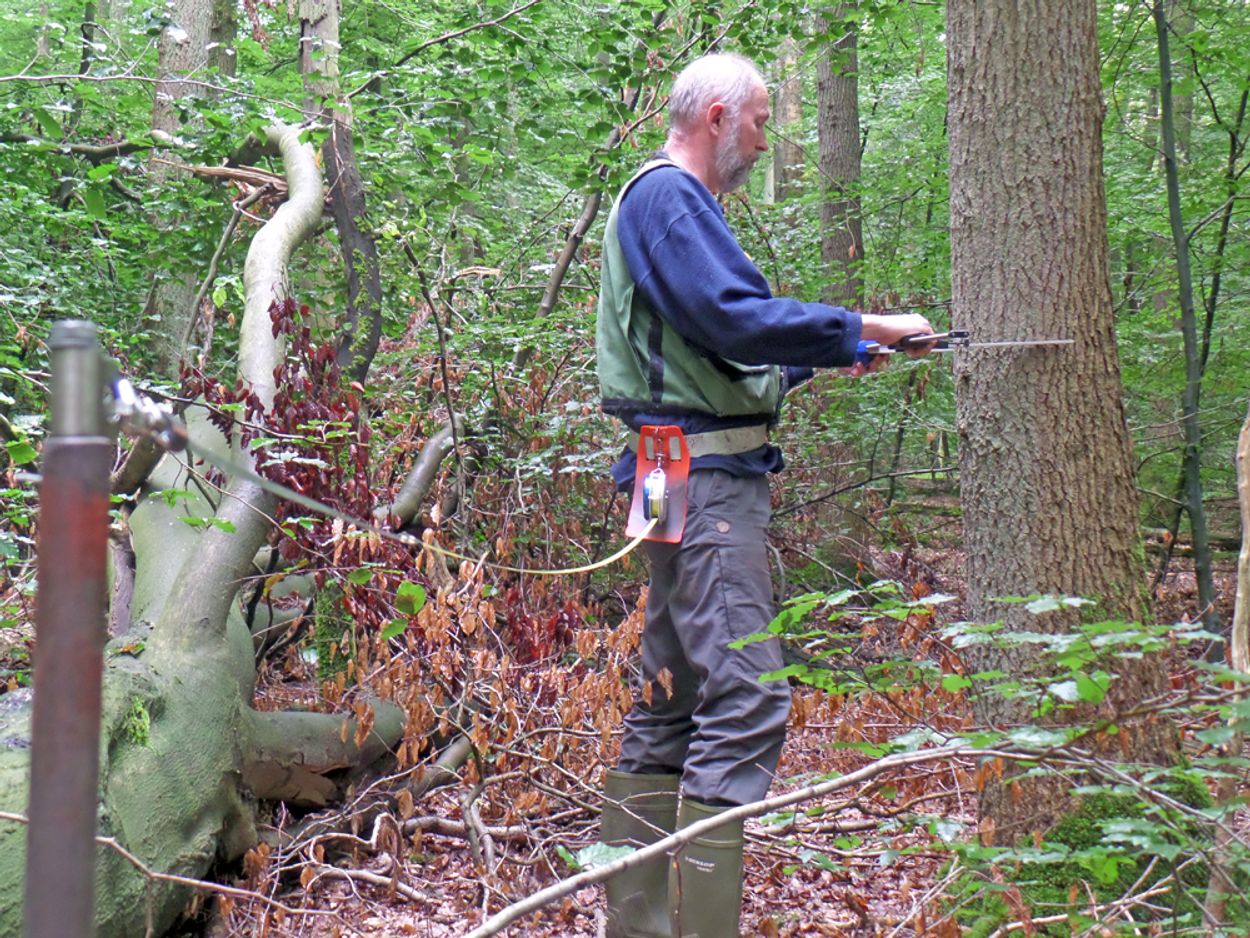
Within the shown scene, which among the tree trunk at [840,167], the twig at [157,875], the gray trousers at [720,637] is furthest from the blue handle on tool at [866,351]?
the tree trunk at [840,167]

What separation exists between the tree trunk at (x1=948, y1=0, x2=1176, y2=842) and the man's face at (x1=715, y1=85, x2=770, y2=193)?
1.85 feet

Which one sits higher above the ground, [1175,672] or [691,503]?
[691,503]

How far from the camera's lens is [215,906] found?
11.1 feet

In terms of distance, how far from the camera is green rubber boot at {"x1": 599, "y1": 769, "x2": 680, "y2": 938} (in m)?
3.07

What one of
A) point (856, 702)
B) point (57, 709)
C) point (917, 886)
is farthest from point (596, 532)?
point (57, 709)

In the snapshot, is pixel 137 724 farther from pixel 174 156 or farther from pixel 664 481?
pixel 174 156

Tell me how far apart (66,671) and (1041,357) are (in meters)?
2.57

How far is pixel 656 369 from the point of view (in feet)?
9.66

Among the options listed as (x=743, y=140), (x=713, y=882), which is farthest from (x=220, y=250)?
(x=713, y=882)

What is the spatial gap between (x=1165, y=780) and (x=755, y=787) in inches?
40.3

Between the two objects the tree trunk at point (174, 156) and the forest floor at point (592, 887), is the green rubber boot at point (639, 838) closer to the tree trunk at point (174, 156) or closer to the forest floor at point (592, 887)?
the forest floor at point (592, 887)

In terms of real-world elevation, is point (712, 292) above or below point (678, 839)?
above

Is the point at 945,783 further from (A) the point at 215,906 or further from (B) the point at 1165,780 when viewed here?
(A) the point at 215,906

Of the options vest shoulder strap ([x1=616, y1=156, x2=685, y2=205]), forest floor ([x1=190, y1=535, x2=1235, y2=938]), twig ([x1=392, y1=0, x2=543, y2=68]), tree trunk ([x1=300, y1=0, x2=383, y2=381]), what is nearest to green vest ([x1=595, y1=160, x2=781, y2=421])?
vest shoulder strap ([x1=616, y1=156, x2=685, y2=205])
